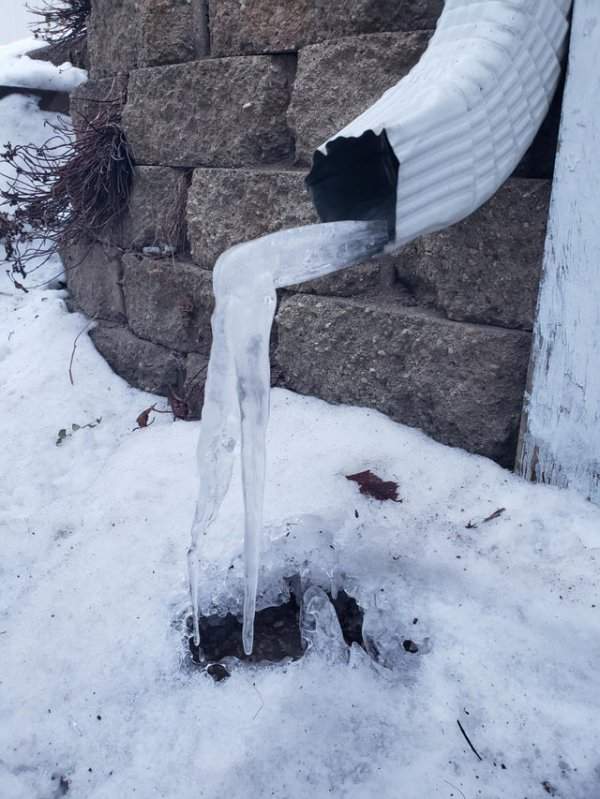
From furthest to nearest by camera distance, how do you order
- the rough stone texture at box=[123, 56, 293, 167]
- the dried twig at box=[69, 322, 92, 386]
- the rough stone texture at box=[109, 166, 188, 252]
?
the dried twig at box=[69, 322, 92, 386], the rough stone texture at box=[109, 166, 188, 252], the rough stone texture at box=[123, 56, 293, 167]

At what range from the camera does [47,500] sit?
7.18 feet

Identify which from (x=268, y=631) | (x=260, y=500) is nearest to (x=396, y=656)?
(x=268, y=631)

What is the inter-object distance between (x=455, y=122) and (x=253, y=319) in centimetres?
55

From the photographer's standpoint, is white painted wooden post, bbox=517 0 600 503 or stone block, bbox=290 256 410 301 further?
stone block, bbox=290 256 410 301

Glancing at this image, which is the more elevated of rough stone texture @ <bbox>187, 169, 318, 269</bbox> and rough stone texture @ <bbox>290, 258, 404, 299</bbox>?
rough stone texture @ <bbox>187, 169, 318, 269</bbox>

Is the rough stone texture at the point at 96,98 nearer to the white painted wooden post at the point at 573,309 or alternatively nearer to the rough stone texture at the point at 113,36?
the rough stone texture at the point at 113,36

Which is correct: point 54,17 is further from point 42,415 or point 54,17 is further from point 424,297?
point 424,297

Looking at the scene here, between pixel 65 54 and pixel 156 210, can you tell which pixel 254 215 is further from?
pixel 65 54

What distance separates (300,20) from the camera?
195 centimetres

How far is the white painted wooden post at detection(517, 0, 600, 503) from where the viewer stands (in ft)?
4.66

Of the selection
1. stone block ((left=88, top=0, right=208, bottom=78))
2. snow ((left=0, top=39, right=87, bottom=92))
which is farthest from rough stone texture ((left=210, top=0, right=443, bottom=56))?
snow ((left=0, top=39, right=87, bottom=92))

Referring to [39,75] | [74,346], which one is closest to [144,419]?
[74,346]

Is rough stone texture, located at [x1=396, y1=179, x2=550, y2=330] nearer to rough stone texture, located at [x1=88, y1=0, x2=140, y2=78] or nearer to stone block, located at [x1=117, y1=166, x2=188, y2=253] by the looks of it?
stone block, located at [x1=117, y1=166, x2=188, y2=253]

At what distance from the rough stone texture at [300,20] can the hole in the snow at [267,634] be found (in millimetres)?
1458
